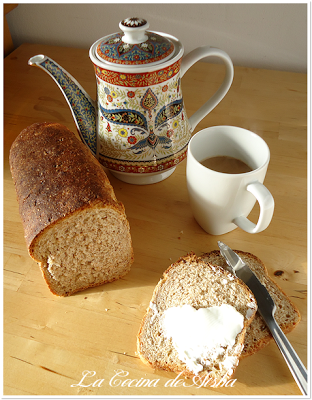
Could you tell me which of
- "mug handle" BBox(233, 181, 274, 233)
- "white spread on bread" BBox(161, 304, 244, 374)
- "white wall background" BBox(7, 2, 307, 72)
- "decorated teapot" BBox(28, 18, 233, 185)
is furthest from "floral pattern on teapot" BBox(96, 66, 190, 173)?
"white wall background" BBox(7, 2, 307, 72)

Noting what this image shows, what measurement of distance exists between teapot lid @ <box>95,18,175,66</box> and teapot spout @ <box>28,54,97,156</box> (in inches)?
5.7

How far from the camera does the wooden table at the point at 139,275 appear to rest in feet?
2.82

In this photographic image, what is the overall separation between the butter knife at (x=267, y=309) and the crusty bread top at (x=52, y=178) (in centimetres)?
34

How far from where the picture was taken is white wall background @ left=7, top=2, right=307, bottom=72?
1642 mm

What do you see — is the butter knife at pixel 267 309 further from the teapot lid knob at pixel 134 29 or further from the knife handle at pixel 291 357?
the teapot lid knob at pixel 134 29

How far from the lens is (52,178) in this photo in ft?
3.06

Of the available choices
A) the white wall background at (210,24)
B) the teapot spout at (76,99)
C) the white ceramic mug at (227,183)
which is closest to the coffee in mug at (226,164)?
the white ceramic mug at (227,183)

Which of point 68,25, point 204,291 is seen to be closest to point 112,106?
point 204,291

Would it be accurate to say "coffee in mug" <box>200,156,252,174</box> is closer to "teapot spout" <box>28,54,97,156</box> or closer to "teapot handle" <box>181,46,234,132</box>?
"teapot handle" <box>181,46,234,132</box>

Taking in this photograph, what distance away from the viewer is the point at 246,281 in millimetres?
947

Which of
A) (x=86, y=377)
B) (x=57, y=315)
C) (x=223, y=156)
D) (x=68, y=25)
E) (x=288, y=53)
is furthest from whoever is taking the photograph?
(x=68, y=25)

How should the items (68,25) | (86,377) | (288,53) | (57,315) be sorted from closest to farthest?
(86,377) < (57,315) < (288,53) < (68,25)

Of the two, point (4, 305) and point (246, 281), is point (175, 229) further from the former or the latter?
point (4, 305)

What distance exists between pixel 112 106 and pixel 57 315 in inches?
24.2
